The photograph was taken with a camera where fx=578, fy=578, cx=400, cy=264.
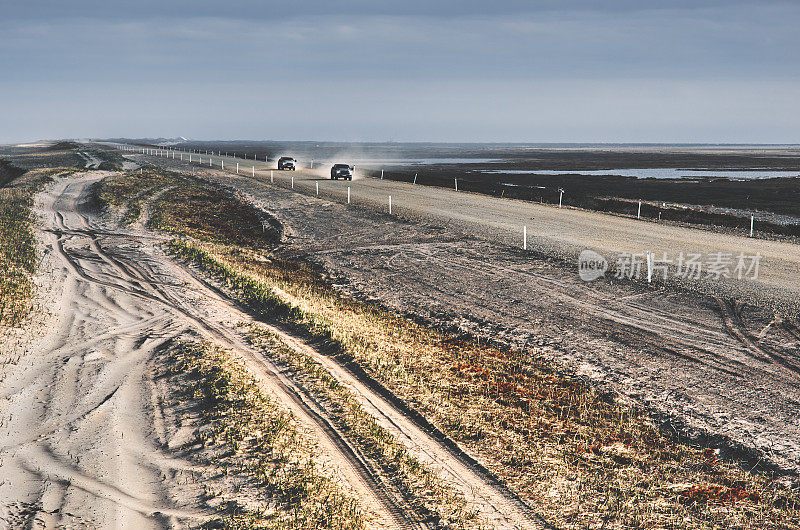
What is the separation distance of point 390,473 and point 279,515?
5.11ft

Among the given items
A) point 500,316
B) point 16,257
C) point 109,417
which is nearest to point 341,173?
point 16,257

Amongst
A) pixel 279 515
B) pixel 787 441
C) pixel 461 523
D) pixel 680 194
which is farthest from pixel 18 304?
pixel 680 194

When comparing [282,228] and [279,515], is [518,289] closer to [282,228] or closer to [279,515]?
[279,515]

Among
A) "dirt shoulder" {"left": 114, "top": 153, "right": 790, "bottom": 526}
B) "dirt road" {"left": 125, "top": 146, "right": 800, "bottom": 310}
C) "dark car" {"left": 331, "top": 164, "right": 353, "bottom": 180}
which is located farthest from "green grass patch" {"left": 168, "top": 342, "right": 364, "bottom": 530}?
"dark car" {"left": 331, "top": 164, "right": 353, "bottom": 180}

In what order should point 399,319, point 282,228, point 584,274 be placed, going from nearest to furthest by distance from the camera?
1. point 399,319
2. point 584,274
3. point 282,228

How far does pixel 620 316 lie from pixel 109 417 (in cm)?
1158

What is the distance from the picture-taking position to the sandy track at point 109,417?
643 cm

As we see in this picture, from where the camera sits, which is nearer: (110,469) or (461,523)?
(461,523)

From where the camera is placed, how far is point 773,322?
540 inches

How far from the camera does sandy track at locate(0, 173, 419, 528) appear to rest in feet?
21.1

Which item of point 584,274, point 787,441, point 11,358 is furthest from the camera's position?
point 584,274

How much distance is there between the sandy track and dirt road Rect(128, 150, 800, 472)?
17.3ft

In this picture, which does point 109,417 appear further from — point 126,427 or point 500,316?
point 500,316

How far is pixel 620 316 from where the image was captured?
1457 cm
